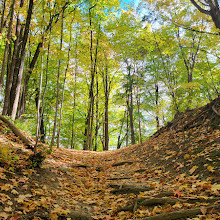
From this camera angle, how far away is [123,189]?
438 centimetres

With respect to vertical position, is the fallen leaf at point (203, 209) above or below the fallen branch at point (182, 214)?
above

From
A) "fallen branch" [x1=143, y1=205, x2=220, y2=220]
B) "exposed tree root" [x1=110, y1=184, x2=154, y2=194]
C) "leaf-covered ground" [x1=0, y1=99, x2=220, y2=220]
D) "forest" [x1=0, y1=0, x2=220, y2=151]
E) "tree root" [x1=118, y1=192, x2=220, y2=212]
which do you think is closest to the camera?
"fallen branch" [x1=143, y1=205, x2=220, y2=220]

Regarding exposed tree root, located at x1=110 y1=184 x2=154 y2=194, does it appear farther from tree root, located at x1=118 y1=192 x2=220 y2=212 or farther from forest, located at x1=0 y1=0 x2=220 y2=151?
forest, located at x1=0 y1=0 x2=220 y2=151

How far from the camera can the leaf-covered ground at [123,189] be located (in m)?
2.75

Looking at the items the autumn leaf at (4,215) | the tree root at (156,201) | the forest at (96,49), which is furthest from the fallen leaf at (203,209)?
the forest at (96,49)

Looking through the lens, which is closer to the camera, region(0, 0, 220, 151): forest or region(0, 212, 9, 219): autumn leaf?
region(0, 212, 9, 219): autumn leaf

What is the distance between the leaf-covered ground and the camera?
9.04 feet

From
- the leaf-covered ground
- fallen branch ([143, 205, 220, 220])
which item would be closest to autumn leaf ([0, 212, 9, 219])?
the leaf-covered ground

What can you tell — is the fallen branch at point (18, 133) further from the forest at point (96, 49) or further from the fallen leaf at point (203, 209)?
the fallen leaf at point (203, 209)

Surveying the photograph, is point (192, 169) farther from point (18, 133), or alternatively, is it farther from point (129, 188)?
point (18, 133)

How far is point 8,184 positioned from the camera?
3.14m

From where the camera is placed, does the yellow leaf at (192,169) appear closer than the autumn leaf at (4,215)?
No

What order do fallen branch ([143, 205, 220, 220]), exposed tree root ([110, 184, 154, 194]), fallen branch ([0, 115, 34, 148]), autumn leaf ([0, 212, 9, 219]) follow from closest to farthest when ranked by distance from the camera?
autumn leaf ([0, 212, 9, 219]) < fallen branch ([143, 205, 220, 220]) < exposed tree root ([110, 184, 154, 194]) < fallen branch ([0, 115, 34, 148])

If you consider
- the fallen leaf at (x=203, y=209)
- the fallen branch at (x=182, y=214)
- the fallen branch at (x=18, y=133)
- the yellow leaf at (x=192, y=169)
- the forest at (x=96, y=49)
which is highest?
the forest at (x=96, y=49)
